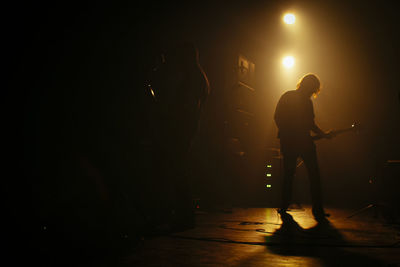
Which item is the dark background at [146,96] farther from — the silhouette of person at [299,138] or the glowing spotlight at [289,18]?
the silhouette of person at [299,138]

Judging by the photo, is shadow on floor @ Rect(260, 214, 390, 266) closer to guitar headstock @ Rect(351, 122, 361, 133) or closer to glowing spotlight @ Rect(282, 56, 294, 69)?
guitar headstock @ Rect(351, 122, 361, 133)

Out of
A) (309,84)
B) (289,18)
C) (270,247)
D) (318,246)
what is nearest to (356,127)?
(309,84)

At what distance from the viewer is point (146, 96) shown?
3645 mm

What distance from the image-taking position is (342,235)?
129 inches

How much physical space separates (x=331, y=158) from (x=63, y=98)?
782 centimetres

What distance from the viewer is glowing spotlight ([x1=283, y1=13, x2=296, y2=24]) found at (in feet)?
30.6

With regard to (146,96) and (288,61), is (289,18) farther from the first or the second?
(146,96)

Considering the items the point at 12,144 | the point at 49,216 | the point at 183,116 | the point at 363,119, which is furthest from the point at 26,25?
the point at 363,119

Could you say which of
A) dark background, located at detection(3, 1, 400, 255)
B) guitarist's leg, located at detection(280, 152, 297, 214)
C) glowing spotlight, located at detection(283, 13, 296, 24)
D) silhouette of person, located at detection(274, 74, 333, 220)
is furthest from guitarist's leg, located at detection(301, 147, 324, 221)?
glowing spotlight, located at detection(283, 13, 296, 24)

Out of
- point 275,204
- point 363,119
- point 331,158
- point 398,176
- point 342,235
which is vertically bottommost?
point 342,235

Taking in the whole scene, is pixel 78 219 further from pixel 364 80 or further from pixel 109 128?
pixel 364 80


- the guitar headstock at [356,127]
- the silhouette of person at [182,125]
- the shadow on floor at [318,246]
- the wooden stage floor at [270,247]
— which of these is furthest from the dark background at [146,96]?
the shadow on floor at [318,246]

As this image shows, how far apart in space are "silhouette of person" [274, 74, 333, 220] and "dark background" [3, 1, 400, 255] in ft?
4.89

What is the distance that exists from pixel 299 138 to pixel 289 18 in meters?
5.61
